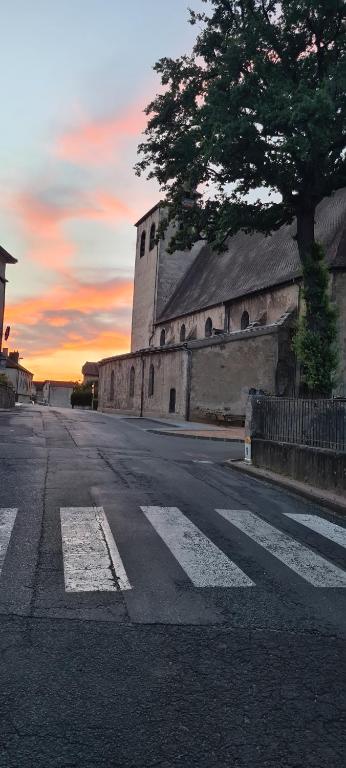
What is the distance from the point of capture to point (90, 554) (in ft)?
18.6

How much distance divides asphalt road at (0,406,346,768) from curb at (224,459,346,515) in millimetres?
783

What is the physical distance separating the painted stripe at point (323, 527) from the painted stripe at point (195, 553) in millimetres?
1672

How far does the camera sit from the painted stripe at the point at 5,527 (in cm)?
568

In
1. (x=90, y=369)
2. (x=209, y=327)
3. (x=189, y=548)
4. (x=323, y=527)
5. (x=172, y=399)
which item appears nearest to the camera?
(x=189, y=548)

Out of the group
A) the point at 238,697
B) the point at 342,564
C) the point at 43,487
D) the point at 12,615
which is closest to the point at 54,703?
the point at 238,697

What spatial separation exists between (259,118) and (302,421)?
12.4m

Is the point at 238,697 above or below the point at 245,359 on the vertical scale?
below

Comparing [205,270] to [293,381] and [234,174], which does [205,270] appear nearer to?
[293,381]

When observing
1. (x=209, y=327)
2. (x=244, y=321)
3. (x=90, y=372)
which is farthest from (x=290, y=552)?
(x=90, y=372)

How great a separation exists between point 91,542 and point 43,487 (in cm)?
322

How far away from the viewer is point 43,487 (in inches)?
358

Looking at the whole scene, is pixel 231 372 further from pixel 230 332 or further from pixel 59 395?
pixel 59 395

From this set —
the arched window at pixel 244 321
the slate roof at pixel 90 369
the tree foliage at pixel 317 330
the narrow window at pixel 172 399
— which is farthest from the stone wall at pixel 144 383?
the slate roof at pixel 90 369

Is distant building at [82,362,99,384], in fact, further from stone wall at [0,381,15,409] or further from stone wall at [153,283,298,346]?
stone wall at [0,381,15,409]
